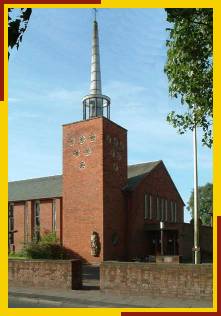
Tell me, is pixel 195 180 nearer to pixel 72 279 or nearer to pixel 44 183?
pixel 72 279

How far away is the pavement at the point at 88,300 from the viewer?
49.7ft

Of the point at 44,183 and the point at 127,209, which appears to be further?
the point at 44,183

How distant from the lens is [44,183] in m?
50.4

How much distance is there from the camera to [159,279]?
16.4 metres

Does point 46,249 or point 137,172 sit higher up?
point 137,172

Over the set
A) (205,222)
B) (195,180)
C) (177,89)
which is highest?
(177,89)

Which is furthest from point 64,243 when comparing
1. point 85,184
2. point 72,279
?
point 72,279

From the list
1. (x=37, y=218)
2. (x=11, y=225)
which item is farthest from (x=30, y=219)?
(x=11, y=225)

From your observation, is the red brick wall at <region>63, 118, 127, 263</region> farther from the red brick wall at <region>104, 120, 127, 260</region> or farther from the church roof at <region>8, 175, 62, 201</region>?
the church roof at <region>8, 175, 62, 201</region>

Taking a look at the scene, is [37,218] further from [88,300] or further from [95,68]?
[88,300]

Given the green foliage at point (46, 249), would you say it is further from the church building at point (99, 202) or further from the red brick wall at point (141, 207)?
the red brick wall at point (141, 207)

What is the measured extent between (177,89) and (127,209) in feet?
81.5

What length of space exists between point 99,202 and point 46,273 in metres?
16.3

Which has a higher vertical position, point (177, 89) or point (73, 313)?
point (177, 89)
